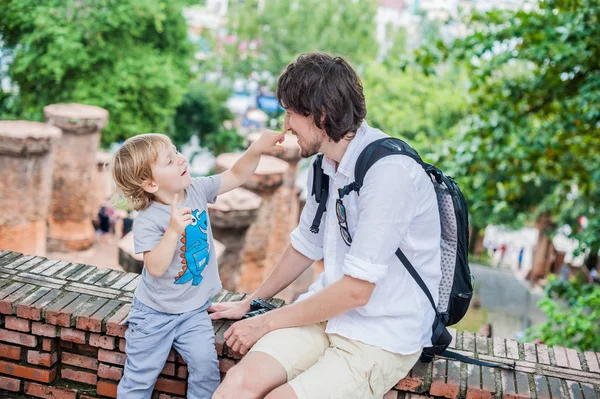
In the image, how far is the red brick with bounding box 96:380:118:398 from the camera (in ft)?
8.70

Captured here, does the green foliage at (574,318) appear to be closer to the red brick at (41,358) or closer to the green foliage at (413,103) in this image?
the red brick at (41,358)

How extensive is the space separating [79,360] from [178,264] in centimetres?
63

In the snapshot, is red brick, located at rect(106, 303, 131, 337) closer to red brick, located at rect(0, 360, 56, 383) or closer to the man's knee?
red brick, located at rect(0, 360, 56, 383)

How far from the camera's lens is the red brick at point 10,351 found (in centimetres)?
272

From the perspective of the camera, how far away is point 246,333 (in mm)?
2393

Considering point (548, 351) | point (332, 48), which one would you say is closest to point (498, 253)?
point (332, 48)

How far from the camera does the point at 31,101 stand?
1614 cm

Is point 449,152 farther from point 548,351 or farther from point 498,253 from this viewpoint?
point 498,253

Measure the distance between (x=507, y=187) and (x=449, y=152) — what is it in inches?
36.2

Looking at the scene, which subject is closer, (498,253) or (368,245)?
(368,245)

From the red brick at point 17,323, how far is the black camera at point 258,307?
83cm

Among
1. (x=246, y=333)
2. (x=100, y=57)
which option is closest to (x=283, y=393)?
(x=246, y=333)

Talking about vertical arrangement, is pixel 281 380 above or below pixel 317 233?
below

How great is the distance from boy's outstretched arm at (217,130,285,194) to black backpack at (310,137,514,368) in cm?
23
